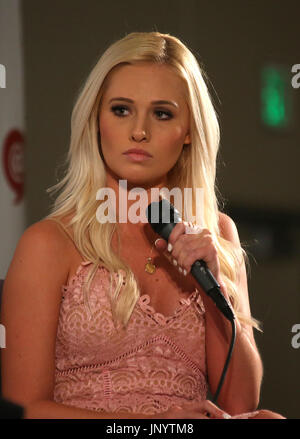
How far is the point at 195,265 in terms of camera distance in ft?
3.76

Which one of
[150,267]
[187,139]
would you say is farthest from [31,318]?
[187,139]

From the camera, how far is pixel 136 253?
1.46m

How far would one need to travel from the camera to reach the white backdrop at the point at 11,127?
199 cm

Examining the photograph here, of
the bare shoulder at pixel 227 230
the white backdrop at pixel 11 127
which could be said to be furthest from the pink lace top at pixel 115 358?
the white backdrop at pixel 11 127

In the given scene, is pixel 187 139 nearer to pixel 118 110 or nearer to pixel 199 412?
pixel 118 110

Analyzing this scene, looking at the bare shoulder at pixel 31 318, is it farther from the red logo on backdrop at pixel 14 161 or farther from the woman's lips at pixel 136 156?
the red logo on backdrop at pixel 14 161

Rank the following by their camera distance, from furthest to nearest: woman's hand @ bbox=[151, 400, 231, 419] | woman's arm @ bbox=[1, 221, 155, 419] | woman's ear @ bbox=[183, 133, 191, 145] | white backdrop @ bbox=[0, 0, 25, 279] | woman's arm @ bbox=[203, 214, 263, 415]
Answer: white backdrop @ bbox=[0, 0, 25, 279] → woman's ear @ bbox=[183, 133, 191, 145] → woman's arm @ bbox=[203, 214, 263, 415] → woman's arm @ bbox=[1, 221, 155, 419] → woman's hand @ bbox=[151, 400, 231, 419]

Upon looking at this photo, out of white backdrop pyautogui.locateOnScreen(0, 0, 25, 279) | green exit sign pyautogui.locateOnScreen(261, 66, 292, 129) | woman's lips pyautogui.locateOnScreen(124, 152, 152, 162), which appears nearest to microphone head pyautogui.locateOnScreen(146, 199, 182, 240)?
woman's lips pyautogui.locateOnScreen(124, 152, 152, 162)

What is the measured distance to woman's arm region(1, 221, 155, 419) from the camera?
1.26m

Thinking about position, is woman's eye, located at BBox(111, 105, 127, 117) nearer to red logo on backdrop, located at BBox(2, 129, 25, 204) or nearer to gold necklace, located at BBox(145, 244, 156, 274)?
gold necklace, located at BBox(145, 244, 156, 274)

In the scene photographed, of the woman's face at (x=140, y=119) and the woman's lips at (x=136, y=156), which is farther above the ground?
the woman's face at (x=140, y=119)

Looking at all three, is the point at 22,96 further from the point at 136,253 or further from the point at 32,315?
the point at 32,315

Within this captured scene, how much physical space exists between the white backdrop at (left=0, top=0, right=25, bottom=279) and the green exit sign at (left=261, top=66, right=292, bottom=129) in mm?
667
